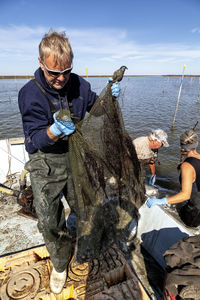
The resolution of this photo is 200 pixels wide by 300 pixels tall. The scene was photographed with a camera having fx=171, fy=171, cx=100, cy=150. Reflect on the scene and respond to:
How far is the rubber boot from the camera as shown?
185 cm

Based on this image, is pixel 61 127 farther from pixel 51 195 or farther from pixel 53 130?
pixel 51 195

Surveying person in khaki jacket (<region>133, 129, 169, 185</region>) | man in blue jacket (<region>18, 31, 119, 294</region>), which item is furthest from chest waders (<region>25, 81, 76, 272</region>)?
person in khaki jacket (<region>133, 129, 169, 185</region>)

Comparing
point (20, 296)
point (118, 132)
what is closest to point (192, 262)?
point (118, 132)

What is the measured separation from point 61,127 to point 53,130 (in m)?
0.09

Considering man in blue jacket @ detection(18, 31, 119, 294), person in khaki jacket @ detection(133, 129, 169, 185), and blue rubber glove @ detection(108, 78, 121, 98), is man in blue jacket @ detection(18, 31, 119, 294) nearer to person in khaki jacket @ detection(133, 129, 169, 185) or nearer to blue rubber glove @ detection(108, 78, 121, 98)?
blue rubber glove @ detection(108, 78, 121, 98)

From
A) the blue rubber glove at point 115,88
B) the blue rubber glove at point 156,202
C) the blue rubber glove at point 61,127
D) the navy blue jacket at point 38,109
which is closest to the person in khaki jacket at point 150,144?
the blue rubber glove at point 156,202

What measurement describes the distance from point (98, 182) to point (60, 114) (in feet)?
3.16

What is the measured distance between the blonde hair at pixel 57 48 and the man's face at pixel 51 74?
0.03 m

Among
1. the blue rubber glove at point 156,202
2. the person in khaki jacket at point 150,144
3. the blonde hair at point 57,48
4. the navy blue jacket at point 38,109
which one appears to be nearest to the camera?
the blonde hair at point 57,48

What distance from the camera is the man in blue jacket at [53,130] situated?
1.51 meters

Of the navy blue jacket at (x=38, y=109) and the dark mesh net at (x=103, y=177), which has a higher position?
the navy blue jacket at (x=38, y=109)

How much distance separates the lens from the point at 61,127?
1550mm

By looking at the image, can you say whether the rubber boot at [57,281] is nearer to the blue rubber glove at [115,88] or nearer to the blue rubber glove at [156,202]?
the blue rubber glove at [156,202]

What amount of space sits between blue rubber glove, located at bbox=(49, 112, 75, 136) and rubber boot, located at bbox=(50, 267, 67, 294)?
62.7 inches
